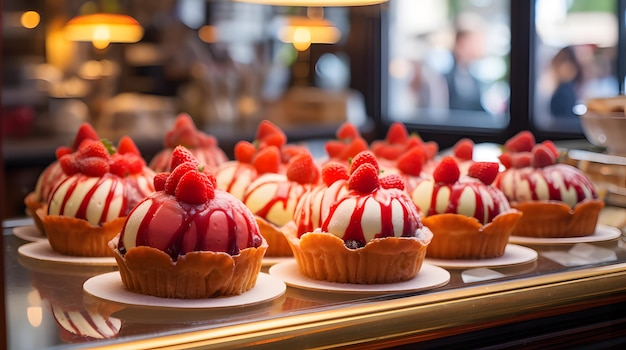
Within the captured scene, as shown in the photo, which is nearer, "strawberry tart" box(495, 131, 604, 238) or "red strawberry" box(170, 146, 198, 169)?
"red strawberry" box(170, 146, 198, 169)

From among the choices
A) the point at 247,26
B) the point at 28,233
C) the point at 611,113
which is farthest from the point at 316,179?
the point at 247,26

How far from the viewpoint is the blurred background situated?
23.0 feet

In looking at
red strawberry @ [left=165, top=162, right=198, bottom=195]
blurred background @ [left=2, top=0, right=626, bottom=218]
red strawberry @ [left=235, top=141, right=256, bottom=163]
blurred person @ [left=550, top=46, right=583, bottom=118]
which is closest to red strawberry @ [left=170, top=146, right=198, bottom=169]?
red strawberry @ [left=165, top=162, right=198, bottom=195]

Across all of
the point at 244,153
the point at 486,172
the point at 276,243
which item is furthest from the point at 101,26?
the point at 486,172

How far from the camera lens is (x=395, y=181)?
1960 millimetres

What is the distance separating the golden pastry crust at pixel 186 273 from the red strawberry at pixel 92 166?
488mm

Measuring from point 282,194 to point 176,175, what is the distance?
51cm

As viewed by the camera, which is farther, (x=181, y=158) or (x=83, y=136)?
(x=83, y=136)

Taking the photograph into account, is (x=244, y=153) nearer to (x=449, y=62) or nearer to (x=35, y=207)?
(x=35, y=207)

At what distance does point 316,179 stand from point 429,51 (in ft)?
22.9

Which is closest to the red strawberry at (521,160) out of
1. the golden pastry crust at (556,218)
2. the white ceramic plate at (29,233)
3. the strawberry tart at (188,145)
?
the golden pastry crust at (556,218)

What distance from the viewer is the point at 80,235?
2094 millimetres

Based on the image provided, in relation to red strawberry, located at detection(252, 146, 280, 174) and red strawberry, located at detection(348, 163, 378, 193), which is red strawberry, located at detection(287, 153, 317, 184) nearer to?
red strawberry, located at detection(252, 146, 280, 174)

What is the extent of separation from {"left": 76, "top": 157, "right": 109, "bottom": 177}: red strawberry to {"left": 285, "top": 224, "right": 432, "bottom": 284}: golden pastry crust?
2.01 ft
